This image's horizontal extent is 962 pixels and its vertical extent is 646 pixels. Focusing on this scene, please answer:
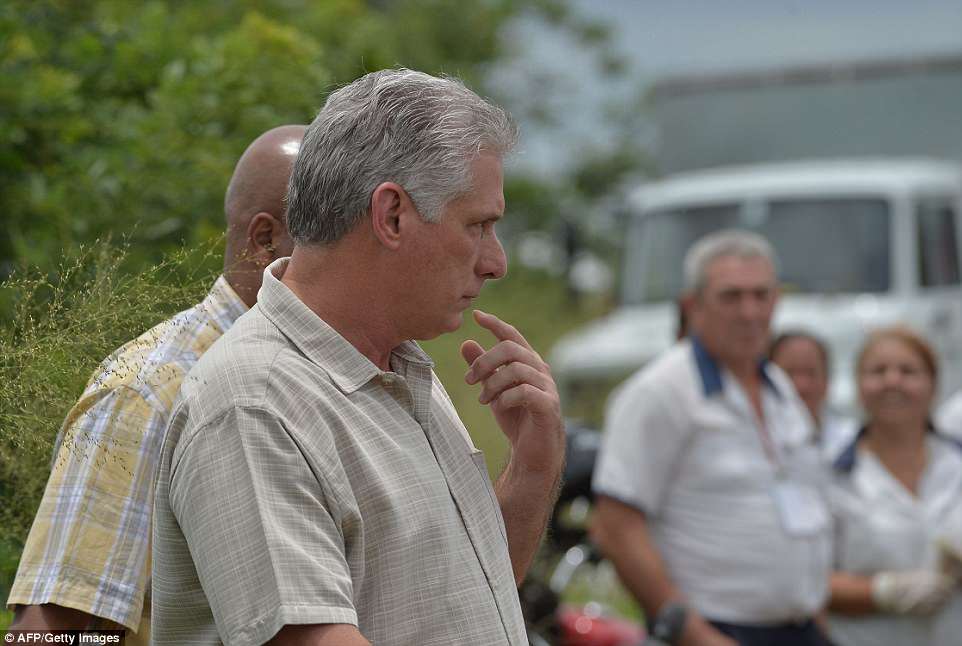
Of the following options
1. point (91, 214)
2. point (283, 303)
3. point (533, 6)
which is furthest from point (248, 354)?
point (533, 6)

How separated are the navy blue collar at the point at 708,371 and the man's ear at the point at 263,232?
2.52 meters

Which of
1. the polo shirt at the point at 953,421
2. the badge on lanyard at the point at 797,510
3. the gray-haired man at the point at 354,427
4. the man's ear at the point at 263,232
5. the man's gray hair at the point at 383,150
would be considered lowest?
the badge on lanyard at the point at 797,510

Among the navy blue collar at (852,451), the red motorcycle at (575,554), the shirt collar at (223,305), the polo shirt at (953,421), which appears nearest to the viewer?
the shirt collar at (223,305)

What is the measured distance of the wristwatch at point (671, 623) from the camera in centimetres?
444

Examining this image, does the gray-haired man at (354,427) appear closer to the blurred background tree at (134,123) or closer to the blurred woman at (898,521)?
the blurred background tree at (134,123)

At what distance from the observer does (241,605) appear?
1.69 meters

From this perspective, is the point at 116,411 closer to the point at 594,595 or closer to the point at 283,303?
the point at 283,303

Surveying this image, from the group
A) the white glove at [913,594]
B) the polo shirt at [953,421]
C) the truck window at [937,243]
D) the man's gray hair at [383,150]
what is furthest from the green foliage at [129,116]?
the truck window at [937,243]

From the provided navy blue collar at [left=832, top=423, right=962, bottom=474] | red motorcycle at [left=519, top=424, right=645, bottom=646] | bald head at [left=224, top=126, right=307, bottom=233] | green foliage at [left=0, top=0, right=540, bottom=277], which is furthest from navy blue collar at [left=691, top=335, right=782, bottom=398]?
bald head at [left=224, top=126, right=307, bottom=233]

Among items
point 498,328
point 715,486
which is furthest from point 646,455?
point 498,328

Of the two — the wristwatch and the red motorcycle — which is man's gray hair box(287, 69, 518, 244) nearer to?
the wristwatch

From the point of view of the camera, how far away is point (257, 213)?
8.04ft

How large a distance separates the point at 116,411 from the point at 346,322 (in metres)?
0.50

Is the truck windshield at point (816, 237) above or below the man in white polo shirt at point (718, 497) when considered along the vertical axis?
above
